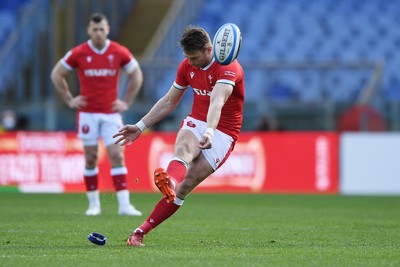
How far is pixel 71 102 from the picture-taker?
41.8 ft

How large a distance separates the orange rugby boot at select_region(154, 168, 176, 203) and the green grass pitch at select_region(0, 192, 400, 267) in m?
0.46

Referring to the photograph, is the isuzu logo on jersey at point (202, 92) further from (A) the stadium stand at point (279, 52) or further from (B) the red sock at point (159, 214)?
(A) the stadium stand at point (279, 52)

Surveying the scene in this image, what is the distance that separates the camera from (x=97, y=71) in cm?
A: 1273

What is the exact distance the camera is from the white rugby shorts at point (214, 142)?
864cm

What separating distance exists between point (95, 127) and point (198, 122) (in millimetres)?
4168

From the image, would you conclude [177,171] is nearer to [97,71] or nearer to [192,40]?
[192,40]

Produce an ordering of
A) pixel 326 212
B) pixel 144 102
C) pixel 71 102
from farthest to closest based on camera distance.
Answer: pixel 144 102 → pixel 326 212 → pixel 71 102

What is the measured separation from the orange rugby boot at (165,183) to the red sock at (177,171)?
0.22 m

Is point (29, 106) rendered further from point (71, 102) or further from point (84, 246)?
point (84, 246)

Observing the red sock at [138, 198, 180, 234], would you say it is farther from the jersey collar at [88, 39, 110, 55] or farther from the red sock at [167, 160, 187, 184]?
the jersey collar at [88, 39, 110, 55]

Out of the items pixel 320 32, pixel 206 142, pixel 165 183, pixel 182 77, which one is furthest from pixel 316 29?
pixel 165 183

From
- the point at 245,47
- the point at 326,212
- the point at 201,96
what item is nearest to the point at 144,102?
the point at 245,47

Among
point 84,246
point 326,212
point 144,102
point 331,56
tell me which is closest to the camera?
point 84,246

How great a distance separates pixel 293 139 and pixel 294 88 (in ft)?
4.42
